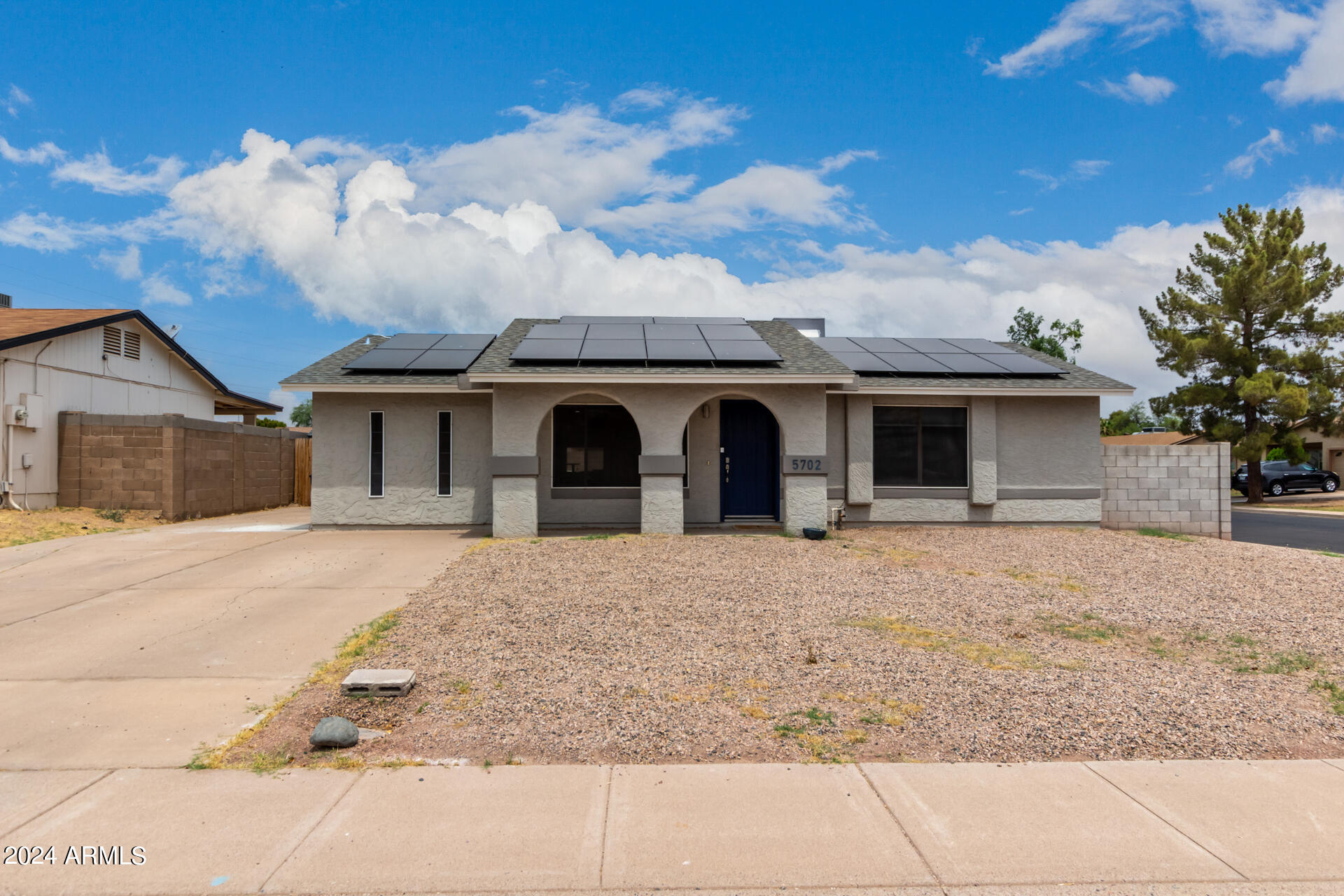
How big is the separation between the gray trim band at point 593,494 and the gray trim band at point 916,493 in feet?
15.9

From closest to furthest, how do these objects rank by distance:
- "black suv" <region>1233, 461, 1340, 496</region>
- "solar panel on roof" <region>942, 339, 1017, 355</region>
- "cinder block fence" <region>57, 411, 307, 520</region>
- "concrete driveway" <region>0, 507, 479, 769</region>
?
"concrete driveway" <region>0, 507, 479, 769</region>
"cinder block fence" <region>57, 411, 307, 520</region>
"solar panel on roof" <region>942, 339, 1017, 355</region>
"black suv" <region>1233, 461, 1340, 496</region>


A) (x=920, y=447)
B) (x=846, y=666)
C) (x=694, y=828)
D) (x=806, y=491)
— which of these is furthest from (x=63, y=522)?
(x=920, y=447)

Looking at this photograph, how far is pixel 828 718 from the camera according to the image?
15.3 ft

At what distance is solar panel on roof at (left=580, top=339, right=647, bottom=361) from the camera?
43.3ft

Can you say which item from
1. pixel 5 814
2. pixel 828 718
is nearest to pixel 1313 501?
pixel 828 718

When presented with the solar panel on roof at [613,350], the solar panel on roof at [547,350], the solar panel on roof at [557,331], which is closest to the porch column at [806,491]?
the solar panel on roof at [613,350]

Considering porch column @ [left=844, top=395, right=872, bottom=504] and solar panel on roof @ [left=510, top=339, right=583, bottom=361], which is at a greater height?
solar panel on roof @ [left=510, top=339, right=583, bottom=361]

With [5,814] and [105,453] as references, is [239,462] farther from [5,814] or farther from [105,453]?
[5,814]

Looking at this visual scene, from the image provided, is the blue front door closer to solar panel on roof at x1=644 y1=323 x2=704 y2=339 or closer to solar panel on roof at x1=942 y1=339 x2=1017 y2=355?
solar panel on roof at x1=644 y1=323 x2=704 y2=339

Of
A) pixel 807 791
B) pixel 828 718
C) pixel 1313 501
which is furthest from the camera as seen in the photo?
pixel 1313 501

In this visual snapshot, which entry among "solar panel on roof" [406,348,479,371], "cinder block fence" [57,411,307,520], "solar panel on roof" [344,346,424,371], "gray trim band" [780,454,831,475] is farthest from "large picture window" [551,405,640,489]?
"cinder block fence" [57,411,307,520]

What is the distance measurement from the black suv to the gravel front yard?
27402 millimetres

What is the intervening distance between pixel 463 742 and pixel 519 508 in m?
8.67

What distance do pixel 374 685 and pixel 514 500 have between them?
7.99 metres
